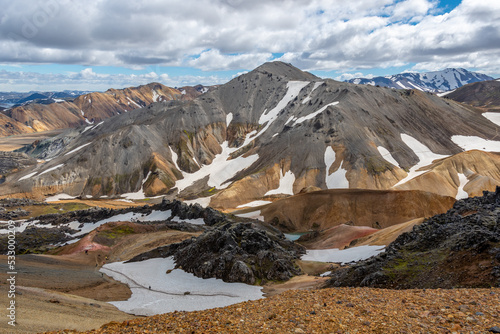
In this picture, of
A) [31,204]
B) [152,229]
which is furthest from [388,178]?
[31,204]

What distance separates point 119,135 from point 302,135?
107 meters

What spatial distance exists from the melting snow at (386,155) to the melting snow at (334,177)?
2202 cm

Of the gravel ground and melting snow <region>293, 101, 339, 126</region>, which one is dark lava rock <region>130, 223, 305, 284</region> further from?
melting snow <region>293, 101, 339, 126</region>

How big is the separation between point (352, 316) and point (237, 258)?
29684mm

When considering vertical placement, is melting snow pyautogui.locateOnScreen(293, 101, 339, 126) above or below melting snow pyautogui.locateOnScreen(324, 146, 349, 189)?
above

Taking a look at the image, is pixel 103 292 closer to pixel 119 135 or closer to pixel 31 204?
pixel 31 204

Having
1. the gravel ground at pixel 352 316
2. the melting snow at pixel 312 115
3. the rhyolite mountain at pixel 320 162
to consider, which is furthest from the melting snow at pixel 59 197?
the gravel ground at pixel 352 316

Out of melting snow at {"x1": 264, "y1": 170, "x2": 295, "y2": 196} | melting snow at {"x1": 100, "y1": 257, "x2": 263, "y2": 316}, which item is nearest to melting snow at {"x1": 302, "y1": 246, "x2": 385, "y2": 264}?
melting snow at {"x1": 100, "y1": 257, "x2": 263, "y2": 316}

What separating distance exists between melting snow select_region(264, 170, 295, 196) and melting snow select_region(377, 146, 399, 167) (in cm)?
4267

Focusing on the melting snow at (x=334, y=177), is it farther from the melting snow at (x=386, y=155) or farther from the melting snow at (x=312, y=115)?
the melting snow at (x=312, y=115)

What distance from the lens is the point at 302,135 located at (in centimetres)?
17538

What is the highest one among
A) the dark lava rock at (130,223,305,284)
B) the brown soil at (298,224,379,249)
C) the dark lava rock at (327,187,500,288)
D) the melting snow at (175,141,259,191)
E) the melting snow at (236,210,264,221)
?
the melting snow at (175,141,259,191)

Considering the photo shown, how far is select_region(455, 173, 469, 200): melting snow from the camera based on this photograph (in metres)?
124

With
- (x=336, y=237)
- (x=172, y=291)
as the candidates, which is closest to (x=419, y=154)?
(x=336, y=237)
